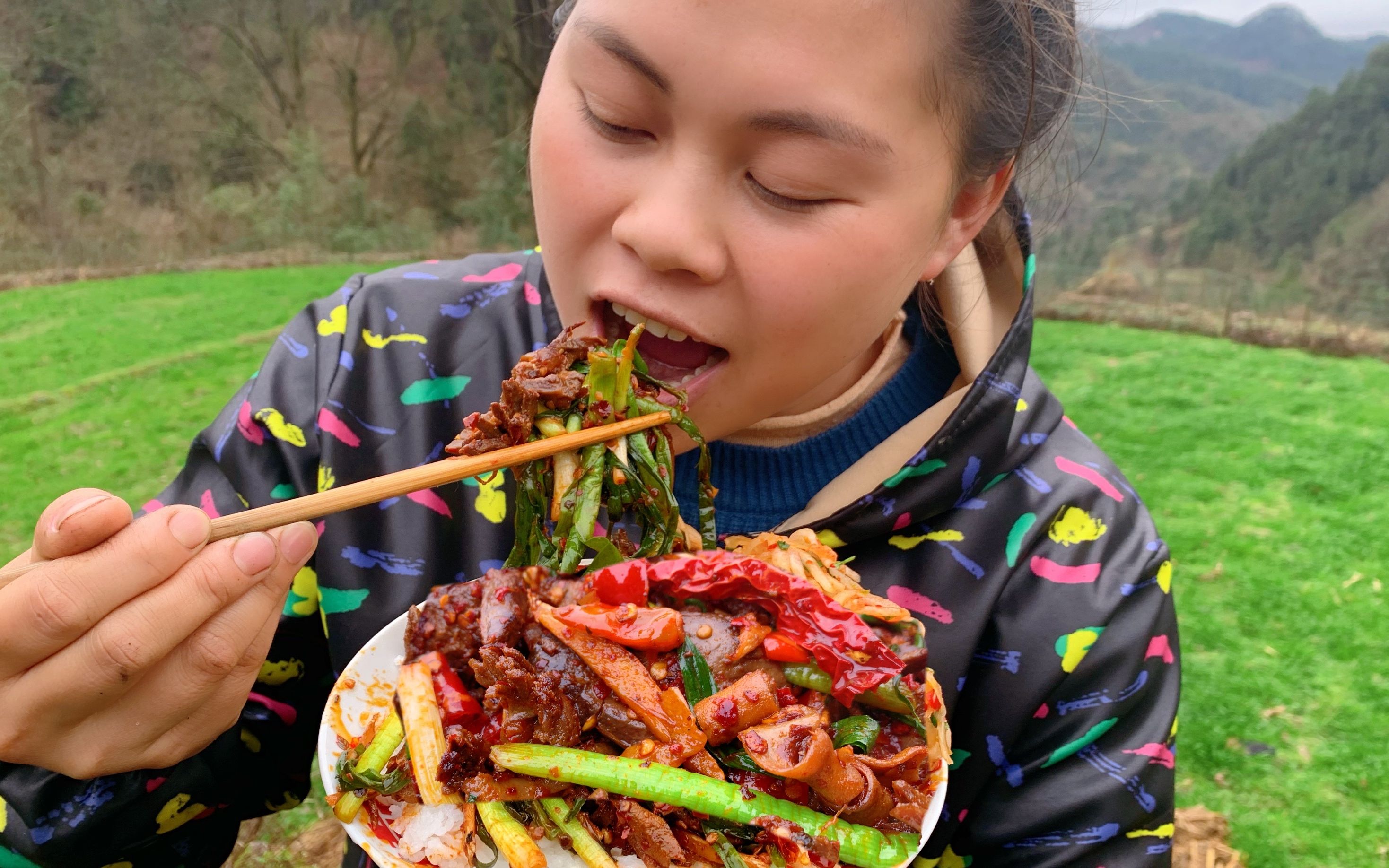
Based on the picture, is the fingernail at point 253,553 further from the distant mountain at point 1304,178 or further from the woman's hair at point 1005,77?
the distant mountain at point 1304,178

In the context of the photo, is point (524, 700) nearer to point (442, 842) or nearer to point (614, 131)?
point (442, 842)

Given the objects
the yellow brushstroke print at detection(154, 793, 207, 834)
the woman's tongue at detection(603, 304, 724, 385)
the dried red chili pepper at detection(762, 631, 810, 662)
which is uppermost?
the woman's tongue at detection(603, 304, 724, 385)

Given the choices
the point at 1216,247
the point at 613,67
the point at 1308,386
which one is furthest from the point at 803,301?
the point at 1216,247

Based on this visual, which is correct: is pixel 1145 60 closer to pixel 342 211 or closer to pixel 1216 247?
pixel 1216 247

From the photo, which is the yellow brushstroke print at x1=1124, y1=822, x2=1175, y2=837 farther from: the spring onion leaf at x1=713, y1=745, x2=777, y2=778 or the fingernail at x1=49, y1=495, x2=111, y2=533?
the fingernail at x1=49, y1=495, x2=111, y2=533

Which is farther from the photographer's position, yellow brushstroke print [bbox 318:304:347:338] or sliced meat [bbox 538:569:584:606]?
yellow brushstroke print [bbox 318:304:347:338]

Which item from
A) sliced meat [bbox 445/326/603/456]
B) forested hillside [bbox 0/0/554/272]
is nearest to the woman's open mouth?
sliced meat [bbox 445/326/603/456]
